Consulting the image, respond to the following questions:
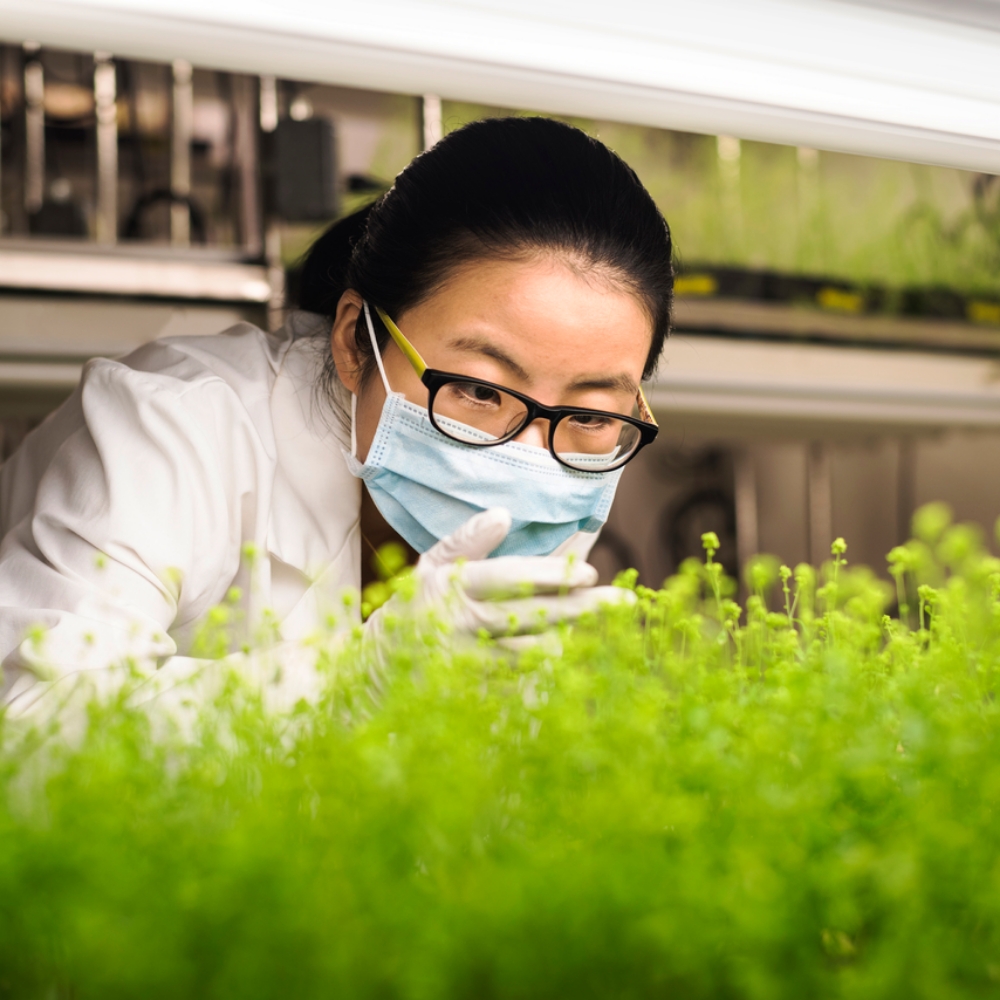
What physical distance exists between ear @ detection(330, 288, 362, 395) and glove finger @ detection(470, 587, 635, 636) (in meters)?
0.57

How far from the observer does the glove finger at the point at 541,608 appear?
80cm

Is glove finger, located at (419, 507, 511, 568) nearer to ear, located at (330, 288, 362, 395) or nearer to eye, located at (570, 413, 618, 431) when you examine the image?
eye, located at (570, 413, 618, 431)

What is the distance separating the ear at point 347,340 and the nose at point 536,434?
0.29 meters

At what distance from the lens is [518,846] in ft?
1.56

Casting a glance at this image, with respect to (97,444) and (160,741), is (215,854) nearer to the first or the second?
(160,741)

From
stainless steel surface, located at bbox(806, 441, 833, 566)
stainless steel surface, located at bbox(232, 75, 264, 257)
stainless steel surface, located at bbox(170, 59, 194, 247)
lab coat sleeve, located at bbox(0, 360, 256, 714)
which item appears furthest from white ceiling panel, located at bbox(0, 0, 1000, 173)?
stainless steel surface, located at bbox(806, 441, 833, 566)

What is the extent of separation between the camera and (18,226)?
2.70 meters

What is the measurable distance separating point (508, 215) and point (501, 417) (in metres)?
0.27

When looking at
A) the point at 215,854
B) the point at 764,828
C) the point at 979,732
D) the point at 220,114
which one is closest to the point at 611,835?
the point at 764,828

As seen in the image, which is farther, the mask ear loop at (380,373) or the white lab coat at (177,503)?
→ the mask ear loop at (380,373)

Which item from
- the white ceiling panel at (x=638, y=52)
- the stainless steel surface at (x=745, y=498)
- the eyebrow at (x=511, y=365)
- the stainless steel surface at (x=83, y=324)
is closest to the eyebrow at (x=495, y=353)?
the eyebrow at (x=511, y=365)

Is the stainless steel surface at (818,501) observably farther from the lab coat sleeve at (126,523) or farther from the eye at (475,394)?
the lab coat sleeve at (126,523)

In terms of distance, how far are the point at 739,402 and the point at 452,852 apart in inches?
70.1

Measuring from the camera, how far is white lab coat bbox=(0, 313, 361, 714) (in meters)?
1.05
